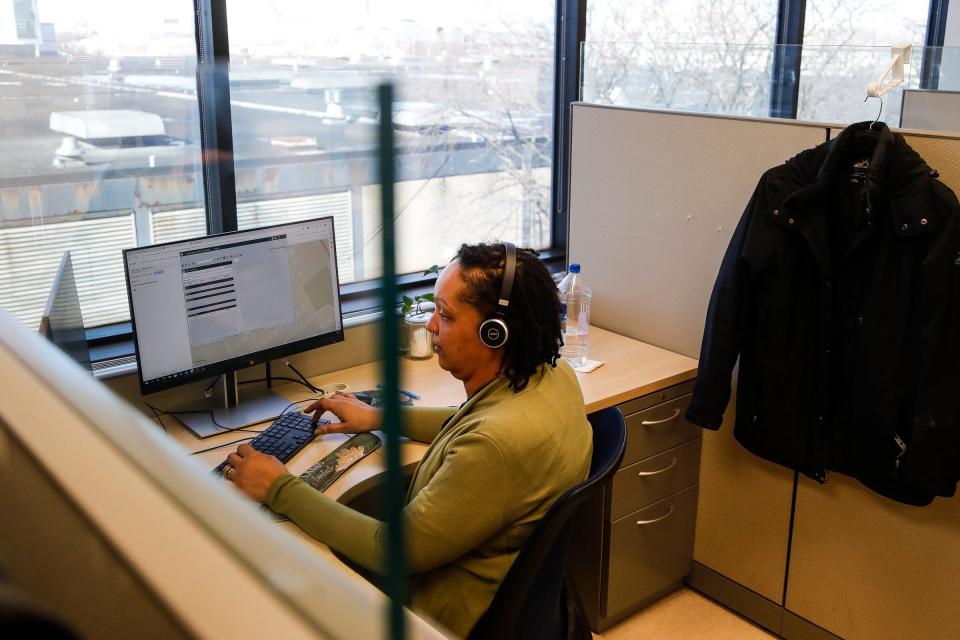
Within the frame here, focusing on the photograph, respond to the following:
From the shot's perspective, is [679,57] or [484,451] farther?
[679,57]

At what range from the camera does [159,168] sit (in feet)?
8.36

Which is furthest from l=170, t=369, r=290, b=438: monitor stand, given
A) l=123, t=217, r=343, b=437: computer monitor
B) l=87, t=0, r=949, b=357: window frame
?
l=87, t=0, r=949, b=357: window frame

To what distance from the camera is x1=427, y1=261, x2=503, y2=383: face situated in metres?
1.76

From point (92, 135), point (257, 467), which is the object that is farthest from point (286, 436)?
point (92, 135)

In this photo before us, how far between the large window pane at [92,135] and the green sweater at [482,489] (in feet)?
3.46

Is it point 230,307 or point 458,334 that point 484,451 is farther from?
point 230,307

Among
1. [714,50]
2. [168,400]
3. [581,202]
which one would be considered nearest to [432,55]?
[581,202]

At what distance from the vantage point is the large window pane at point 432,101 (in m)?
2.70

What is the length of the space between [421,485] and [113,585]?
1.32 meters

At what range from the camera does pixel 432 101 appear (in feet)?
10.7

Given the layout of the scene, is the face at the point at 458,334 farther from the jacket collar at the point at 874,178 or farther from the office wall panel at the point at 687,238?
the office wall panel at the point at 687,238

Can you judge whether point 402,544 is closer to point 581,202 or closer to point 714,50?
point 581,202

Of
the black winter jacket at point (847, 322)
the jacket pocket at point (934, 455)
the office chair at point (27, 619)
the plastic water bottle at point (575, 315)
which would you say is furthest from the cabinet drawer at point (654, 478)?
the office chair at point (27, 619)

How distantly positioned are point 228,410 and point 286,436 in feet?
0.86
